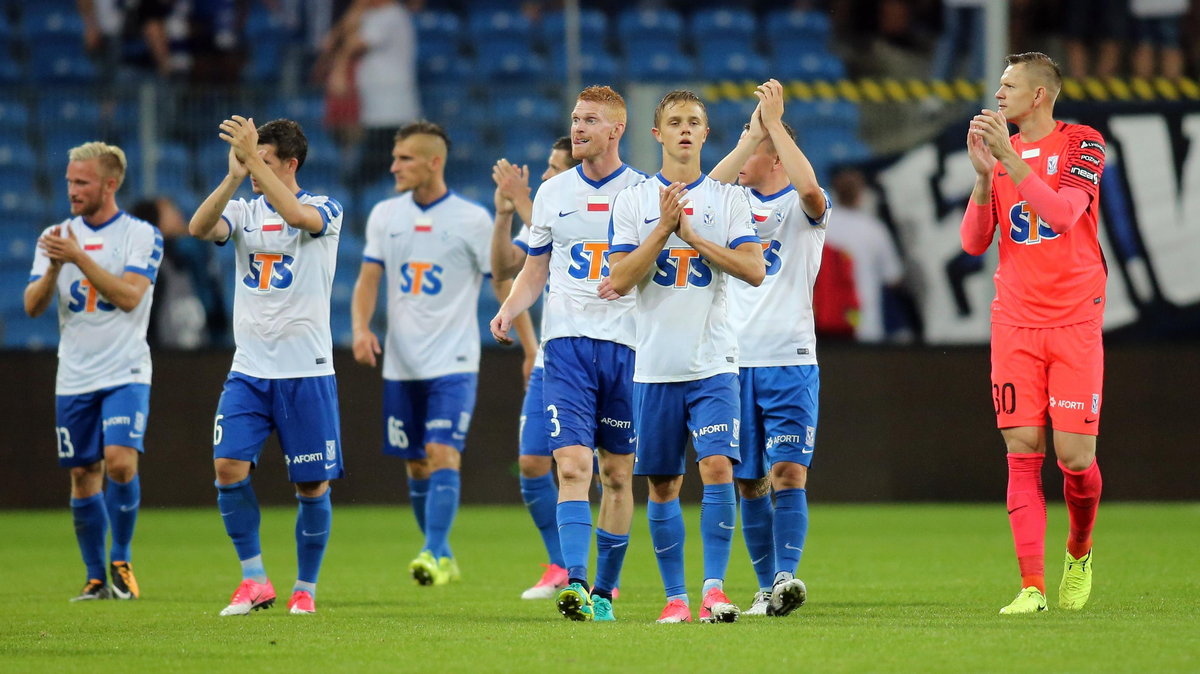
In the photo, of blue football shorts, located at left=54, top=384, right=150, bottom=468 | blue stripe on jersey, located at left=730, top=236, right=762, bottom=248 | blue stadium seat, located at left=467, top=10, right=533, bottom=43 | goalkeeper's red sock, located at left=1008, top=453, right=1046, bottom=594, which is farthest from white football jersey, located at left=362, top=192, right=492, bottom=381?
blue stadium seat, located at left=467, top=10, right=533, bottom=43

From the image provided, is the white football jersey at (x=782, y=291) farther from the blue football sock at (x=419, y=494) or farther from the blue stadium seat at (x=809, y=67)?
the blue stadium seat at (x=809, y=67)

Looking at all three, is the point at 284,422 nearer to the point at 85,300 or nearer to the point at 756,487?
the point at 85,300

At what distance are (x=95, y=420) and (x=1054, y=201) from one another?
211 inches

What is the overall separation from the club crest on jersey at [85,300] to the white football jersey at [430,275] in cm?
164

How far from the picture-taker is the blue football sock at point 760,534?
26.1ft

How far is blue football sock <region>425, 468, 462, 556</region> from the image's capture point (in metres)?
9.82

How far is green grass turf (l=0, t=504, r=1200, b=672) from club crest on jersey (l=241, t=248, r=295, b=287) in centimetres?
161

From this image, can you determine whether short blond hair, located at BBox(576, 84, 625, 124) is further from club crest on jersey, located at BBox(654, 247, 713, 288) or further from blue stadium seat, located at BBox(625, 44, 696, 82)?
A: blue stadium seat, located at BBox(625, 44, 696, 82)

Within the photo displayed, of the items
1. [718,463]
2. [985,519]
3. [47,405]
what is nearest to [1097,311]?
[718,463]

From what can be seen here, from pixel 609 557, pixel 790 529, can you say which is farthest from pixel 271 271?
pixel 790 529

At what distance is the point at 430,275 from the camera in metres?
10.2

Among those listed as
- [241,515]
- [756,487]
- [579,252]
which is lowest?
[241,515]

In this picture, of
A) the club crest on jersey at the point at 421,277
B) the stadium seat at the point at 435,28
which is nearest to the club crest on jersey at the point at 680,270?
the club crest on jersey at the point at 421,277

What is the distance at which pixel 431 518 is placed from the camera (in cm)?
983
